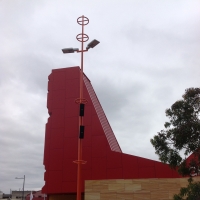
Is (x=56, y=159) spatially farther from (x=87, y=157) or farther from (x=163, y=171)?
(x=163, y=171)

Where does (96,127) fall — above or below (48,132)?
above

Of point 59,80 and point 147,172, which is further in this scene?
point 59,80

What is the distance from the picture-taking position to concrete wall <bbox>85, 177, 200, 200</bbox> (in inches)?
841

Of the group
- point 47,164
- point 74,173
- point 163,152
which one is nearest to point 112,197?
point 74,173

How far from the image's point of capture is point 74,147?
2503 centimetres

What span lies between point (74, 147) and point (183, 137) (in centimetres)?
1363

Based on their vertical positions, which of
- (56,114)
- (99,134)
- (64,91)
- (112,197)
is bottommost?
(112,197)

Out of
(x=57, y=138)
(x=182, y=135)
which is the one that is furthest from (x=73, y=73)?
(x=182, y=135)

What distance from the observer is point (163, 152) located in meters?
13.2

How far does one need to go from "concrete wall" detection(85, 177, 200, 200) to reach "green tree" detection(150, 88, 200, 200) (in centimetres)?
855

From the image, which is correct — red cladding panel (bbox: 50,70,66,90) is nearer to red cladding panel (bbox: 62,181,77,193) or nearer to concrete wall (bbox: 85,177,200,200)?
red cladding panel (bbox: 62,181,77,193)

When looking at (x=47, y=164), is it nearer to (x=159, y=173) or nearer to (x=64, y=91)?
(x=64, y=91)

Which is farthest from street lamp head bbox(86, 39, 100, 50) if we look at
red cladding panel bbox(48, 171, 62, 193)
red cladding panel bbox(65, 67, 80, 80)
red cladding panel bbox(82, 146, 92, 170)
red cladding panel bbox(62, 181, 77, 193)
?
red cladding panel bbox(48, 171, 62, 193)

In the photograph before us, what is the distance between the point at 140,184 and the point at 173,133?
9953 mm
